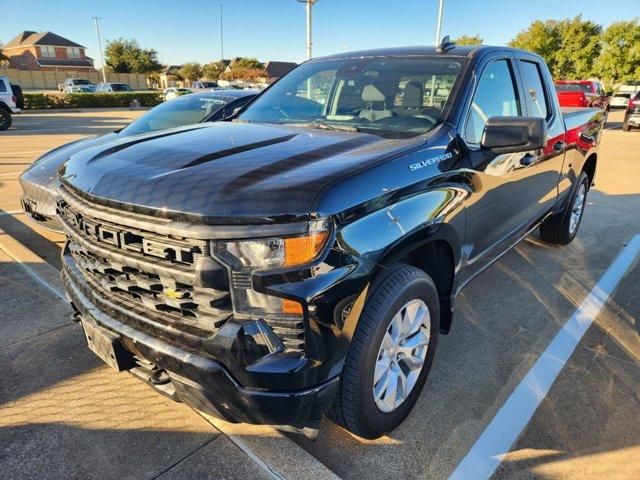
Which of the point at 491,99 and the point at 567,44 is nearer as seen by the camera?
the point at 491,99

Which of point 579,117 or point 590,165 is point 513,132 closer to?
point 579,117

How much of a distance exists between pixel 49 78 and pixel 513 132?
228 feet

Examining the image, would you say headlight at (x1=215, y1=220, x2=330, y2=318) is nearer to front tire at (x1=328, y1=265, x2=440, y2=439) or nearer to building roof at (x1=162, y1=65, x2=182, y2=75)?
front tire at (x1=328, y1=265, x2=440, y2=439)

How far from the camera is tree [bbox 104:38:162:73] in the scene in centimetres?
5884

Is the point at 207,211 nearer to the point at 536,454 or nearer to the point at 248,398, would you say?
Answer: the point at 248,398

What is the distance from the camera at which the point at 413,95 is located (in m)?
2.96

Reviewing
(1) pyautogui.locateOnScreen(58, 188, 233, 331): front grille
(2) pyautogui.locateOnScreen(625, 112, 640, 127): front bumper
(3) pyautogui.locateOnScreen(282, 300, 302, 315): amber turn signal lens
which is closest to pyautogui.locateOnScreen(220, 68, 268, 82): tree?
(2) pyautogui.locateOnScreen(625, 112, 640, 127): front bumper

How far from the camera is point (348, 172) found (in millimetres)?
1957

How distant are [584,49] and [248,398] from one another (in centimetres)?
4647

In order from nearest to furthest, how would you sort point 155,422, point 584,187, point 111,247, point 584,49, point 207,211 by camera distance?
point 207,211, point 111,247, point 155,422, point 584,187, point 584,49

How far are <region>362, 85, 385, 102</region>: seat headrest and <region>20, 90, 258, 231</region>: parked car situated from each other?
7.15ft

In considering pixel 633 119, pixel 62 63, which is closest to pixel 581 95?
pixel 633 119

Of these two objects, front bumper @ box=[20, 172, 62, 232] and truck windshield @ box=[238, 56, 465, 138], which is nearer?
truck windshield @ box=[238, 56, 465, 138]

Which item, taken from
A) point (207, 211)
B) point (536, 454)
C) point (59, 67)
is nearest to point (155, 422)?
point (207, 211)
